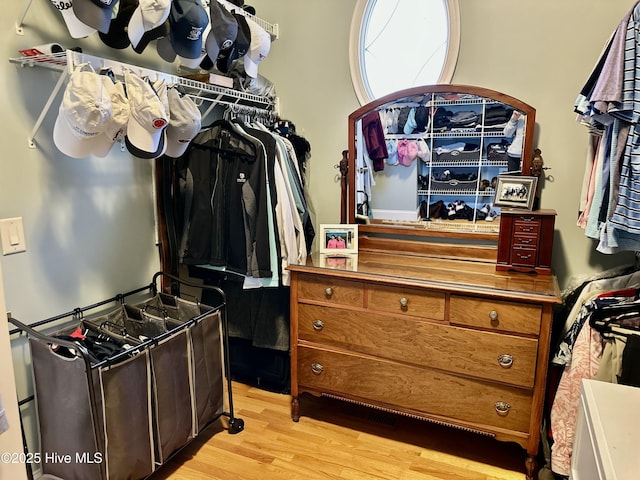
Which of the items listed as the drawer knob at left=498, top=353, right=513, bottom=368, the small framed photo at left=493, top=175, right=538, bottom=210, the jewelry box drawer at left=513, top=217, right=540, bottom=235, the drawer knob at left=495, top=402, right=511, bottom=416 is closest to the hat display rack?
the small framed photo at left=493, top=175, right=538, bottom=210

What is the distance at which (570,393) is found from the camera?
1.73 m

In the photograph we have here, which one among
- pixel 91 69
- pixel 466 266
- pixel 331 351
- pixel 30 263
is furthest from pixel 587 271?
pixel 30 263

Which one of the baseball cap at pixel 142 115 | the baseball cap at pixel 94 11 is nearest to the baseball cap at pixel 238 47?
the baseball cap at pixel 142 115

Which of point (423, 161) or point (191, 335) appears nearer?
point (191, 335)

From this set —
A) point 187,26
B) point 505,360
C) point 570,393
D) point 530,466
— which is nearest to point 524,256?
point 505,360

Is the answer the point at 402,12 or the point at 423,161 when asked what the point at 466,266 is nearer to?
the point at 423,161

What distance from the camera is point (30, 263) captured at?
1794 millimetres

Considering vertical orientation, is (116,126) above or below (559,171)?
above

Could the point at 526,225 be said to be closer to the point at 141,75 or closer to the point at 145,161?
the point at 141,75

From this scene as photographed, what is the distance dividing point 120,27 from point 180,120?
47 centimetres

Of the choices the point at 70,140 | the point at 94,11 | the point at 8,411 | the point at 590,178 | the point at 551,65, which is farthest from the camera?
the point at 551,65

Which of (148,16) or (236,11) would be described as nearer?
(148,16)

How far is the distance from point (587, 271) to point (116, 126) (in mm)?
2208

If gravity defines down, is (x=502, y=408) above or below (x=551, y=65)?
below
